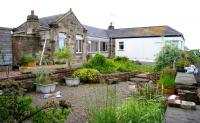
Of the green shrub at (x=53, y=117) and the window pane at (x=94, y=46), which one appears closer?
the green shrub at (x=53, y=117)

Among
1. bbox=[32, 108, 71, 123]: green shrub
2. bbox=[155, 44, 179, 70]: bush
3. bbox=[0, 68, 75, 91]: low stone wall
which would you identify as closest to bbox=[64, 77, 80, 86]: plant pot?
bbox=[0, 68, 75, 91]: low stone wall

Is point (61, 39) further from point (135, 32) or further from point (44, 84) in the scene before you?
point (135, 32)

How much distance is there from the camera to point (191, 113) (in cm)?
341

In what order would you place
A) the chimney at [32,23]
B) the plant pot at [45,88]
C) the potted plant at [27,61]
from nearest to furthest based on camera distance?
1. the plant pot at [45,88]
2. the potted plant at [27,61]
3. the chimney at [32,23]

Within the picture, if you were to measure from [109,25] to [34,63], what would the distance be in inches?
766

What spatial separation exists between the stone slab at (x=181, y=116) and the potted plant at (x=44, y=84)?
22.4ft

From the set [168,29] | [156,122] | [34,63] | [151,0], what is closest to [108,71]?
[151,0]

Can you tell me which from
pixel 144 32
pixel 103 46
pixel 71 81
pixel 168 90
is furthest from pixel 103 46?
pixel 168 90

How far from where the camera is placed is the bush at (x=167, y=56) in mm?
12961

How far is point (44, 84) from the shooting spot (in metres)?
9.57

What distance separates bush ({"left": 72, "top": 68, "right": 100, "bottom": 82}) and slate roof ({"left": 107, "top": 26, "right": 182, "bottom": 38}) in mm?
16152

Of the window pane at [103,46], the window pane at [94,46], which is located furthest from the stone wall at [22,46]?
the window pane at [103,46]

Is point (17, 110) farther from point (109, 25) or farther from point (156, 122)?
point (109, 25)

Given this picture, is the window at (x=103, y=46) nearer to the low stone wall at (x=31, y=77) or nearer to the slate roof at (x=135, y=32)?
the slate roof at (x=135, y=32)
